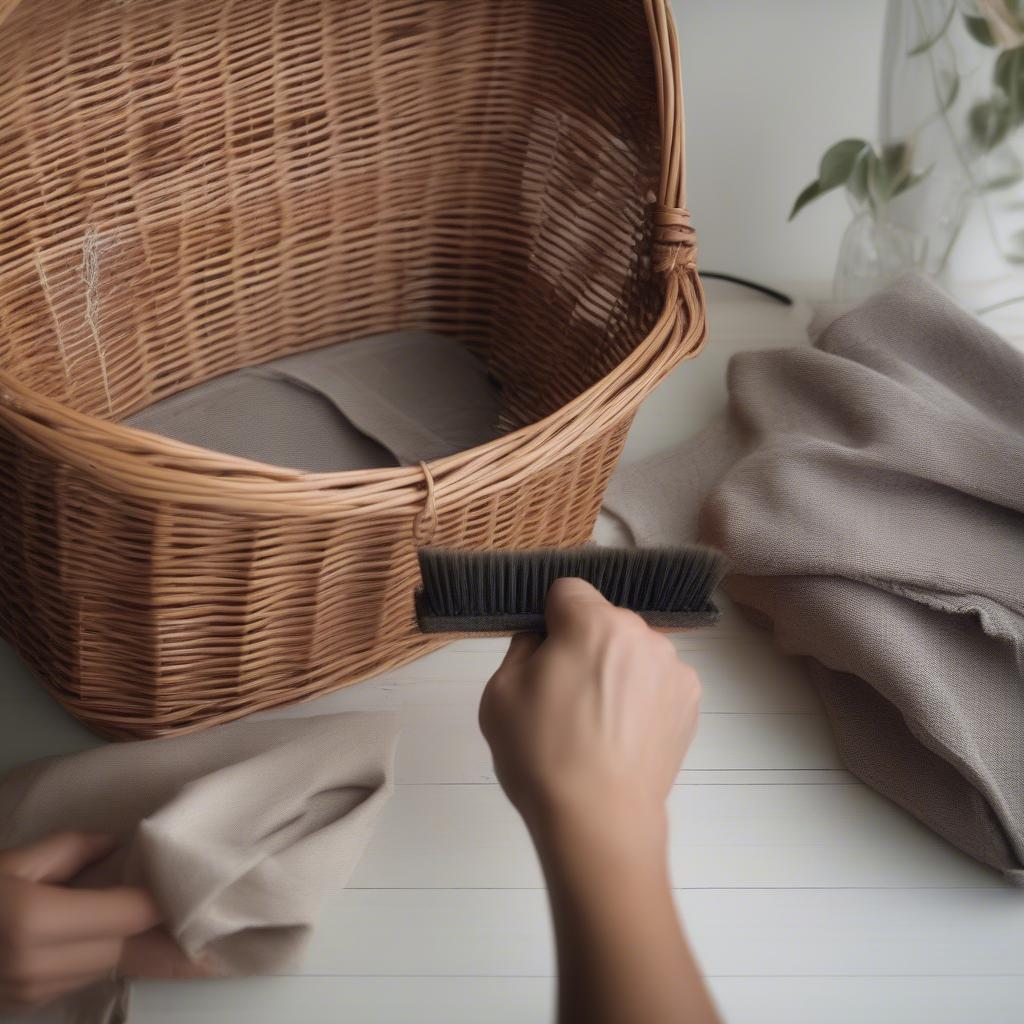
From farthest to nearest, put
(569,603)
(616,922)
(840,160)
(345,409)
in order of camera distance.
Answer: (840,160), (345,409), (569,603), (616,922)

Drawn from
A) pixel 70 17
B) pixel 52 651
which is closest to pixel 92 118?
pixel 70 17

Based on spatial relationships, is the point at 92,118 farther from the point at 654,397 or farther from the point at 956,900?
the point at 956,900

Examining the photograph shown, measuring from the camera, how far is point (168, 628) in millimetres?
596

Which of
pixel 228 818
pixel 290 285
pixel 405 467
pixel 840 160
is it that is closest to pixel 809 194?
pixel 840 160

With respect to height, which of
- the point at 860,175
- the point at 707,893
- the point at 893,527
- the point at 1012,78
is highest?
the point at 1012,78

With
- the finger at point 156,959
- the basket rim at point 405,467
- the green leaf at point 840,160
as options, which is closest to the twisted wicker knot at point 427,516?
the basket rim at point 405,467

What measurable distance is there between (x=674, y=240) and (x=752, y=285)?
43 centimetres

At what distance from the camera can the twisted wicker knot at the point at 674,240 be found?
28.4 inches

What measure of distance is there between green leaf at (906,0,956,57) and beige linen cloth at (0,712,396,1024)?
651mm

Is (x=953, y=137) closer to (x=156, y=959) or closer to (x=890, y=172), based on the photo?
(x=890, y=172)

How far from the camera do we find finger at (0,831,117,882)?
21.3 inches

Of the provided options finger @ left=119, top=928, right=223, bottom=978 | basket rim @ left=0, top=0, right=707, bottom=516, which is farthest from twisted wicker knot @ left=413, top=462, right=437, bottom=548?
finger @ left=119, top=928, right=223, bottom=978

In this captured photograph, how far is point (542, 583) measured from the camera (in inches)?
21.9

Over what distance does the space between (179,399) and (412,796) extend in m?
0.36
